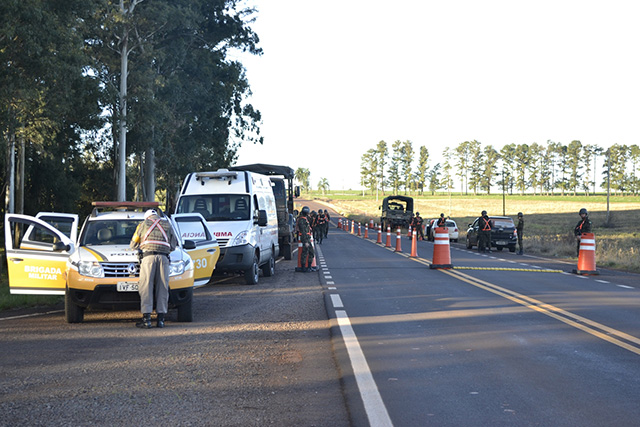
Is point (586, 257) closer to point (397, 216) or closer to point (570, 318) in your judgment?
point (570, 318)

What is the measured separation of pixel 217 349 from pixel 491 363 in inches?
122

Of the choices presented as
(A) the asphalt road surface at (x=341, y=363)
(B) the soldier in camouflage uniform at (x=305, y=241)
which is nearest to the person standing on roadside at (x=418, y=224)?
(B) the soldier in camouflage uniform at (x=305, y=241)

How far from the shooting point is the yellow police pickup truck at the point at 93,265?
1022cm

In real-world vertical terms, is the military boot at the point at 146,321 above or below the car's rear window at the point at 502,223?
below

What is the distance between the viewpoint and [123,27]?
118 ft

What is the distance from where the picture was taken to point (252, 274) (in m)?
16.4

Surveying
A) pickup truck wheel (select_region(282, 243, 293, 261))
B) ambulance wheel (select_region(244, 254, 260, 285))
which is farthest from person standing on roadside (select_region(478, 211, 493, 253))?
ambulance wheel (select_region(244, 254, 260, 285))

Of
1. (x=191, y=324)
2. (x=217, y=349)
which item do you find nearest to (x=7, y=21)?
(x=191, y=324)

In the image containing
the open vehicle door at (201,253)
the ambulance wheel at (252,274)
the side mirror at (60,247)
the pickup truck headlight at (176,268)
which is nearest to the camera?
the pickup truck headlight at (176,268)

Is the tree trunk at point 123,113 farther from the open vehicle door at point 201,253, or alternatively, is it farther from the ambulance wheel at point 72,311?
the ambulance wheel at point 72,311

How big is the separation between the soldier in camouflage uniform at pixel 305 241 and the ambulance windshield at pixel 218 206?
2.65 metres

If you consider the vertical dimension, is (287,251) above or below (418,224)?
below

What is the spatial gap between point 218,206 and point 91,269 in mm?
7228

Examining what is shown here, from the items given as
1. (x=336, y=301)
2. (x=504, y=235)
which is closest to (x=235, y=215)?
(x=336, y=301)
